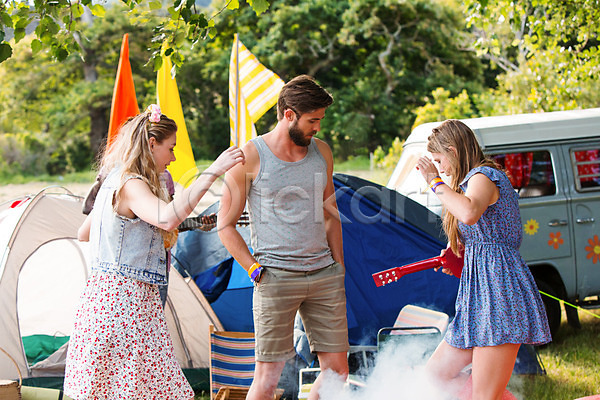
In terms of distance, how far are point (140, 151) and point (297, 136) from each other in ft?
2.19

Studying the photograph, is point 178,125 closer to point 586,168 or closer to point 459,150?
point 586,168

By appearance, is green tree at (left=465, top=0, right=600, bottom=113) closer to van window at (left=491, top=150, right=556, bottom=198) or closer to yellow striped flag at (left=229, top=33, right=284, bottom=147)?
van window at (left=491, top=150, right=556, bottom=198)

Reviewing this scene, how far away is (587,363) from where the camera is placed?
4.60m

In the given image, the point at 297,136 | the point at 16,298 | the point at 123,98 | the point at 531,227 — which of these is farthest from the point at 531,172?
the point at 16,298

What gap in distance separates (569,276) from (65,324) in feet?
13.9

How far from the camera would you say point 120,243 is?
2.62 m

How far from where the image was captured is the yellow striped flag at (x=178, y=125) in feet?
19.0

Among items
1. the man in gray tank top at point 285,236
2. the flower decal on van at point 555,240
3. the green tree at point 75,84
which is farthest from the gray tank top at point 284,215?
the green tree at point 75,84

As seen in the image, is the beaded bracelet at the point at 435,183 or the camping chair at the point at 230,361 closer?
the beaded bracelet at the point at 435,183

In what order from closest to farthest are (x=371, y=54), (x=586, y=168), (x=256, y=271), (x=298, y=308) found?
(x=256, y=271) → (x=298, y=308) → (x=586, y=168) → (x=371, y=54)

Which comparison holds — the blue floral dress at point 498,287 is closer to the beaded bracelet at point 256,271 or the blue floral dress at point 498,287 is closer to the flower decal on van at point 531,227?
the beaded bracelet at point 256,271

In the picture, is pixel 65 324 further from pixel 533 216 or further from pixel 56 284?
pixel 533 216

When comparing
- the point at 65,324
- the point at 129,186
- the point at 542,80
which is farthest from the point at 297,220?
the point at 542,80

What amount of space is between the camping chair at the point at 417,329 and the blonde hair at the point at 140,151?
5.22 feet
